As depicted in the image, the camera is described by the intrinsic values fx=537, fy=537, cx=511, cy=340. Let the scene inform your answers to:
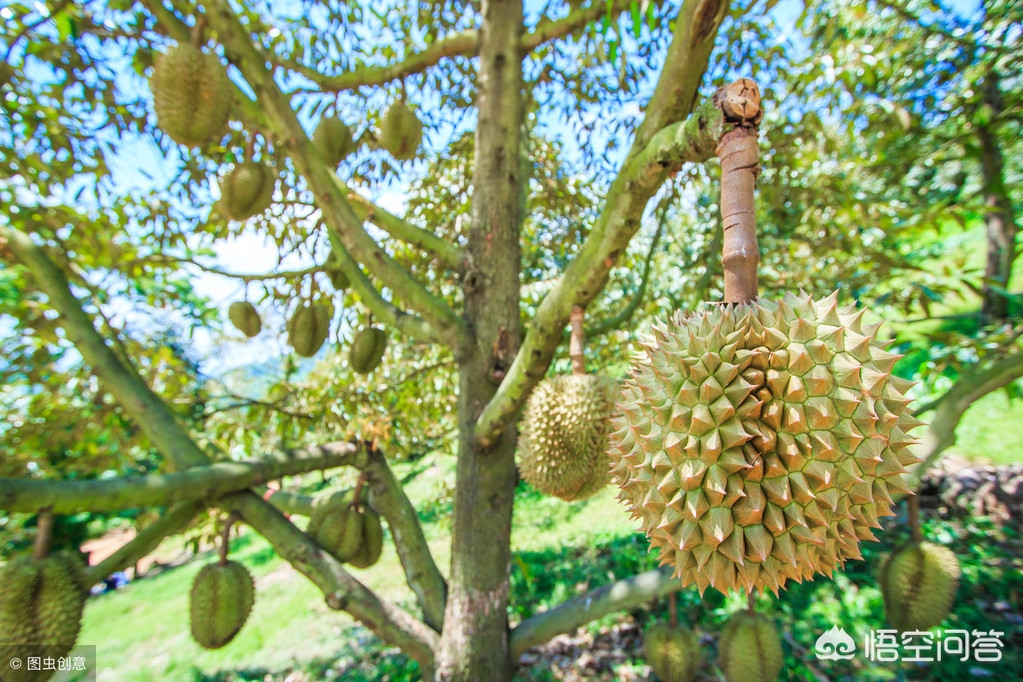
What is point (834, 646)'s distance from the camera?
336 centimetres

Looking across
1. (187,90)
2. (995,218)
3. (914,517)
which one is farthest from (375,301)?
(995,218)

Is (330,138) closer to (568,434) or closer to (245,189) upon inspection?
(245,189)

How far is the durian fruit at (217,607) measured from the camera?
2.20 meters

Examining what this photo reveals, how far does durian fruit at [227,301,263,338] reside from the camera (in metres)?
2.88

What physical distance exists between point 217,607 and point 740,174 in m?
2.47

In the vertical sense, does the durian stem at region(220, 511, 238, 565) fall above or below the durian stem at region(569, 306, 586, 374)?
below

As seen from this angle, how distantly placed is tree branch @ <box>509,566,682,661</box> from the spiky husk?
0.83 meters

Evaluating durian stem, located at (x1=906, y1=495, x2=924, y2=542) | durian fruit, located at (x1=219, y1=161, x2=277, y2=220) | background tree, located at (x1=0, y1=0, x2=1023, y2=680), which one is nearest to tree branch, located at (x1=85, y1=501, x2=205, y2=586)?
background tree, located at (x1=0, y1=0, x2=1023, y2=680)

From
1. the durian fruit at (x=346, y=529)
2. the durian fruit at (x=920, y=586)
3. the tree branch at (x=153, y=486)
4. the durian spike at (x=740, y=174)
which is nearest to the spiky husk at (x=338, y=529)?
the durian fruit at (x=346, y=529)

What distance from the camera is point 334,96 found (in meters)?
3.05

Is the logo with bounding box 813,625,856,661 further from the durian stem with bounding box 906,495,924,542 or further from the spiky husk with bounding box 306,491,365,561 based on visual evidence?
the spiky husk with bounding box 306,491,365,561

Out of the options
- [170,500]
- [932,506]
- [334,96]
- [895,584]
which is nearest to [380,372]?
[334,96]

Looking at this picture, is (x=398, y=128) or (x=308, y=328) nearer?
(x=308, y=328)

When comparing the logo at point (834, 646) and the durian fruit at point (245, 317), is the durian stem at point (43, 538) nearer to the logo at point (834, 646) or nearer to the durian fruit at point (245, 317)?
the durian fruit at point (245, 317)
